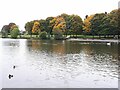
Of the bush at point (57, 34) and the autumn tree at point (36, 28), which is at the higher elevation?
the autumn tree at point (36, 28)

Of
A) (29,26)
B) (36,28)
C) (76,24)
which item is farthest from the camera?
(29,26)

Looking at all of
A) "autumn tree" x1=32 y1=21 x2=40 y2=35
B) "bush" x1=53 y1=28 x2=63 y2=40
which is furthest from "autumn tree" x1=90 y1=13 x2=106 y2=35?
"autumn tree" x1=32 y1=21 x2=40 y2=35

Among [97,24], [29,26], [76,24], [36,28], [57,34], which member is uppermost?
[76,24]

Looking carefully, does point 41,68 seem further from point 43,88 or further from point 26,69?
point 43,88

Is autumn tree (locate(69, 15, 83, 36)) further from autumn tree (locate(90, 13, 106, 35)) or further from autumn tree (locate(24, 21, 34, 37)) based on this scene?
autumn tree (locate(24, 21, 34, 37))

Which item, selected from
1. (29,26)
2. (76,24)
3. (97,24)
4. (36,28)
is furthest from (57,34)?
(29,26)

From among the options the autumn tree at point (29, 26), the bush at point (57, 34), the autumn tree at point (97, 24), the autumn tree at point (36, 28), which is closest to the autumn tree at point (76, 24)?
the bush at point (57, 34)

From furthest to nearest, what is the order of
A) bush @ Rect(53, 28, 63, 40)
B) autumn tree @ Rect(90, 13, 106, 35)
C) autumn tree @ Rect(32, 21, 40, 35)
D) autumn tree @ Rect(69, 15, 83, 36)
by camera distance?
1. autumn tree @ Rect(32, 21, 40, 35)
2. autumn tree @ Rect(69, 15, 83, 36)
3. bush @ Rect(53, 28, 63, 40)
4. autumn tree @ Rect(90, 13, 106, 35)

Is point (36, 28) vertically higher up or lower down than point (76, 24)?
lower down

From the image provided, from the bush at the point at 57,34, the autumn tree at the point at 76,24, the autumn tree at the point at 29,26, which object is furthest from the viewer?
the autumn tree at the point at 29,26

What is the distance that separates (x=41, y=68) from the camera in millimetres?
28828

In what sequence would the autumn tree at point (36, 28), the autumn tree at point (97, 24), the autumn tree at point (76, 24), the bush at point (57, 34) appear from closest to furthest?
the autumn tree at point (97, 24) < the bush at point (57, 34) < the autumn tree at point (76, 24) < the autumn tree at point (36, 28)

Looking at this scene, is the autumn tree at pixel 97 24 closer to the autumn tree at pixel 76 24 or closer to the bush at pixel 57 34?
the autumn tree at pixel 76 24

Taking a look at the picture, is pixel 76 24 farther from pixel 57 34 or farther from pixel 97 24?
pixel 97 24
